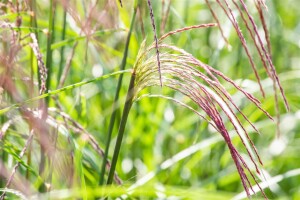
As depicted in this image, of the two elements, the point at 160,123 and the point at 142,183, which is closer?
the point at 142,183

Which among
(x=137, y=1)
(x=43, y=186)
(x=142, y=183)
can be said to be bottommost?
(x=43, y=186)

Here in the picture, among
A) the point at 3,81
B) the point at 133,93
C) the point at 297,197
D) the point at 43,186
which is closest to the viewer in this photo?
the point at 133,93

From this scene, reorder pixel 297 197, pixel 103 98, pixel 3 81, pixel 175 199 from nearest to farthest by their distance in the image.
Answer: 1. pixel 3 81
2. pixel 175 199
3. pixel 297 197
4. pixel 103 98

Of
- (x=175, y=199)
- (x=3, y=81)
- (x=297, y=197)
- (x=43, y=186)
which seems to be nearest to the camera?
(x=3, y=81)

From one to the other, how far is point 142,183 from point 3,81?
2.12ft

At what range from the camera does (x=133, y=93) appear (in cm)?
97

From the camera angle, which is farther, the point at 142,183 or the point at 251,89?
the point at 251,89

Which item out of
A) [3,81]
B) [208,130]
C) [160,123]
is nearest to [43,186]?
[3,81]

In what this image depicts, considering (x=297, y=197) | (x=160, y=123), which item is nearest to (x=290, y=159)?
(x=297, y=197)

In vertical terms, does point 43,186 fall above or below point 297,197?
below

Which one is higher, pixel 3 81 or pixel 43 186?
pixel 3 81

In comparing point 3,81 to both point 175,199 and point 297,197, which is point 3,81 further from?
point 297,197

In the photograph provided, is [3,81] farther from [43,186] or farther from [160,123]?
[160,123]

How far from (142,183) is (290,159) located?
2.19 feet
